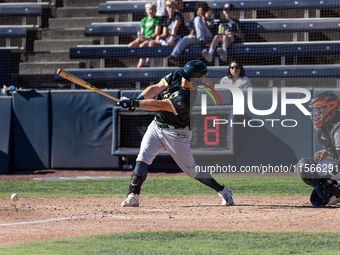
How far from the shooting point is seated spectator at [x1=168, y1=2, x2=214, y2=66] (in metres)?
12.3

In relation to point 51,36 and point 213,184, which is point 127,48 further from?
point 213,184

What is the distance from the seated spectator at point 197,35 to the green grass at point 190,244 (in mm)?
8570

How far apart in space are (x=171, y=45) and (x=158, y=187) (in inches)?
221

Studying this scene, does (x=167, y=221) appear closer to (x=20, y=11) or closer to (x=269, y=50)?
(x=269, y=50)

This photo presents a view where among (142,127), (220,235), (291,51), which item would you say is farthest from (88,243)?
(291,51)

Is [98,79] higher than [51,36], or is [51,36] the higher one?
[51,36]

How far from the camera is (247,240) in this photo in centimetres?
386

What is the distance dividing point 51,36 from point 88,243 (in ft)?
41.3

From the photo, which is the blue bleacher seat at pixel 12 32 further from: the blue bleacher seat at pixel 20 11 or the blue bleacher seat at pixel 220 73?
the blue bleacher seat at pixel 220 73

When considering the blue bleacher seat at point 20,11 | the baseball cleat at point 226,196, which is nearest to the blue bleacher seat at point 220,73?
the blue bleacher seat at point 20,11

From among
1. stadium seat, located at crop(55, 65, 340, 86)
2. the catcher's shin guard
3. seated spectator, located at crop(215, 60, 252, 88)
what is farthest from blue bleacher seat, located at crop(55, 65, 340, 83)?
the catcher's shin guard

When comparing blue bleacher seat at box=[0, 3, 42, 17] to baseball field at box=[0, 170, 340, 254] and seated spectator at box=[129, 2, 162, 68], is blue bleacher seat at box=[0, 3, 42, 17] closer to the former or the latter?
seated spectator at box=[129, 2, 162, 68]

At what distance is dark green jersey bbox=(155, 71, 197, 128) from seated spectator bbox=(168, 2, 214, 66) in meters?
6.65

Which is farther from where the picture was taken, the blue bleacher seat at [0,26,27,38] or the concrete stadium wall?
the blue bleacher seat at [0,26,27,38]
